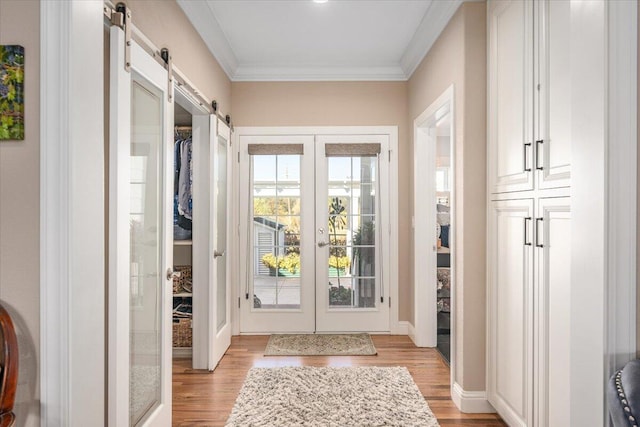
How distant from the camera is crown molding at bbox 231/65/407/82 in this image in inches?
169

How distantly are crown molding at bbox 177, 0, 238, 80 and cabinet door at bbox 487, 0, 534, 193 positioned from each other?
196cm

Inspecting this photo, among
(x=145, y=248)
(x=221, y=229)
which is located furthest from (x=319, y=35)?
(x=145, y=248)

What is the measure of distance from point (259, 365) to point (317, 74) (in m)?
2.91

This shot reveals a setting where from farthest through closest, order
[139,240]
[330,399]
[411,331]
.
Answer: [411,331]
[330,399]
[139,240]

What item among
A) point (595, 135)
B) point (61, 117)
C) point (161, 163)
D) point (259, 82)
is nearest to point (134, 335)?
point (161, 163)

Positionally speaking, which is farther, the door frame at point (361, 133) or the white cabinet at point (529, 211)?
the door frame at point (361, 133)

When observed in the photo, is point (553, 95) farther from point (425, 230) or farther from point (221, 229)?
point (221, 229)

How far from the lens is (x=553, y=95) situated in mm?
1930

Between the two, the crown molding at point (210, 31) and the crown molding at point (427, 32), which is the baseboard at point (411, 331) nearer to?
the crown molding at point (427, 32)

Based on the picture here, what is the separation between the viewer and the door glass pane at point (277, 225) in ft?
14.5

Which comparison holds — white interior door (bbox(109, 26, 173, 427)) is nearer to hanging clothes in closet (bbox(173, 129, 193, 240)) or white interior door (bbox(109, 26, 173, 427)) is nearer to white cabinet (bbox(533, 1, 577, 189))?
hanging clothes in closet (bbox(173, 129, 193, 240))

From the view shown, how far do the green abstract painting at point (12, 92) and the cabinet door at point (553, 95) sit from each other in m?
2.09

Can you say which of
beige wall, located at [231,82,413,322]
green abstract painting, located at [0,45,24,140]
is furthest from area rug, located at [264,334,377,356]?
green abstract painting, located at [0,45,24,140]

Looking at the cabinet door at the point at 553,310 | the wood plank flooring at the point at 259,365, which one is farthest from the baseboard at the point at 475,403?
the cabinet door at the point at 553,310
